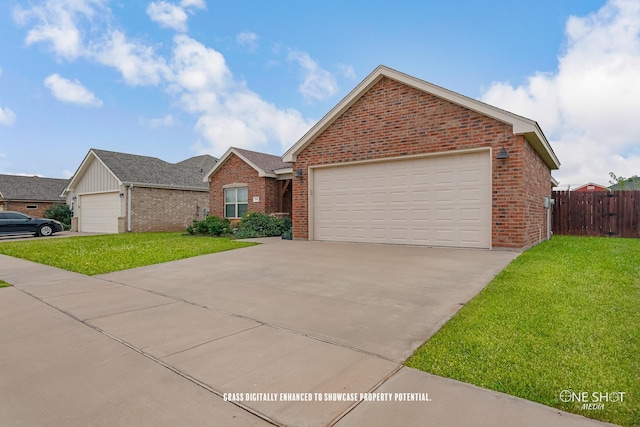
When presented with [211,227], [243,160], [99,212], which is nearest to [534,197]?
[211,227]

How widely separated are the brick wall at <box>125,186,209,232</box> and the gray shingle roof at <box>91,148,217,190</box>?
0.54 m

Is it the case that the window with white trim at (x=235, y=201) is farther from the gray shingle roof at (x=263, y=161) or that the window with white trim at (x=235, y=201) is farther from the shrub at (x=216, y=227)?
the shrub at (x=216, y=227)

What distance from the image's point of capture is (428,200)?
10.1 meters

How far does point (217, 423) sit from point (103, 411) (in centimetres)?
80

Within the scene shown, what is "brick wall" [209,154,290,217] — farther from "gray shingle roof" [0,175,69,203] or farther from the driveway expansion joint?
"gray shingle roof" [0,175,69,203]

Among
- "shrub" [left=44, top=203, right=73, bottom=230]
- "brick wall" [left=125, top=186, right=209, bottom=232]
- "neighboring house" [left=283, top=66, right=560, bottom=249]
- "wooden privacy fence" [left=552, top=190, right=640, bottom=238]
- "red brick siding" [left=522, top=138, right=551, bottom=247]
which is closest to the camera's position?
"neighboring house" [left=283, top=66, right=560, bottom=249]

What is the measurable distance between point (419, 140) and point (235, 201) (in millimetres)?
11625

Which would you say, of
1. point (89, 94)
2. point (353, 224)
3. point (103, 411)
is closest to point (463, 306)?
point (103, 411)

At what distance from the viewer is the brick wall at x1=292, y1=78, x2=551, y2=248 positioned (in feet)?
29.2

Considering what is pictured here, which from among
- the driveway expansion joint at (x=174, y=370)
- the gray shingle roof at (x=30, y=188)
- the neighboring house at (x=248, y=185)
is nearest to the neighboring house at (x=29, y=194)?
→ the gray shingle roof at (x=30, y=188)

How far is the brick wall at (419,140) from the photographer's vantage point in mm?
8891

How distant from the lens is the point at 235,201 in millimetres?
18859

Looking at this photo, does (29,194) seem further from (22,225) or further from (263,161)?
(263,161)

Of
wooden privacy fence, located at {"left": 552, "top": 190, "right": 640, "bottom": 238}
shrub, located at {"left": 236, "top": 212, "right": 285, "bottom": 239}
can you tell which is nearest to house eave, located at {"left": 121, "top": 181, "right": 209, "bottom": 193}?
shrub, located at {"left": 236, "top": 212, "right": 285, "bottom": 239}
